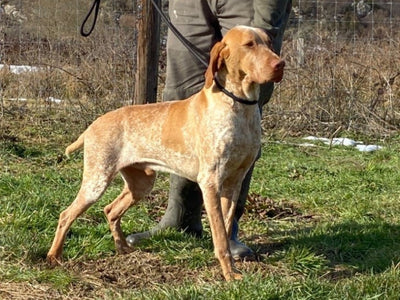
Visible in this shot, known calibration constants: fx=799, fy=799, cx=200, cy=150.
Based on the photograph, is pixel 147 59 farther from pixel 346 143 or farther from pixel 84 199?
pixel 84 199

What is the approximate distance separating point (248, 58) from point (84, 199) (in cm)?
145

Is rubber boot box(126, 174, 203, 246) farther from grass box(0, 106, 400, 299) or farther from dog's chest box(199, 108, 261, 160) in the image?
dog's chest box(199, 108, 261, 160)

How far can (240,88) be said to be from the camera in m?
4.58

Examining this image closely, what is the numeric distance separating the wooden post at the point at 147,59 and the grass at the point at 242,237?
107 cm

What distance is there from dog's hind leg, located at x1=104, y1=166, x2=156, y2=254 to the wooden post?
10.1ft

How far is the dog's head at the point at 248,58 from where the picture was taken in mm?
4305

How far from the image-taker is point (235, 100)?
4578 millimetres

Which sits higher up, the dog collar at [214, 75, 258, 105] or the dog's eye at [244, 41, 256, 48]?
the dog's eye at [244, 41, 256, 48]

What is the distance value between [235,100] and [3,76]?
8.64 metres

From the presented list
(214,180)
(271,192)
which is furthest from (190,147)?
(271,192)

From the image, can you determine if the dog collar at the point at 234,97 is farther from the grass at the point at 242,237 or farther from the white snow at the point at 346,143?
the white snow at the point at 346,143

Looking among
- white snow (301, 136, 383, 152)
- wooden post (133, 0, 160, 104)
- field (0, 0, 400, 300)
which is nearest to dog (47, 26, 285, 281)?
field (0, 0, 400, 300)

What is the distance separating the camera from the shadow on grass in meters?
5.27

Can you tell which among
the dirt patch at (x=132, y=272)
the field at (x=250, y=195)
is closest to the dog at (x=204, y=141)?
the dirt patch at (x=132, y=272)
